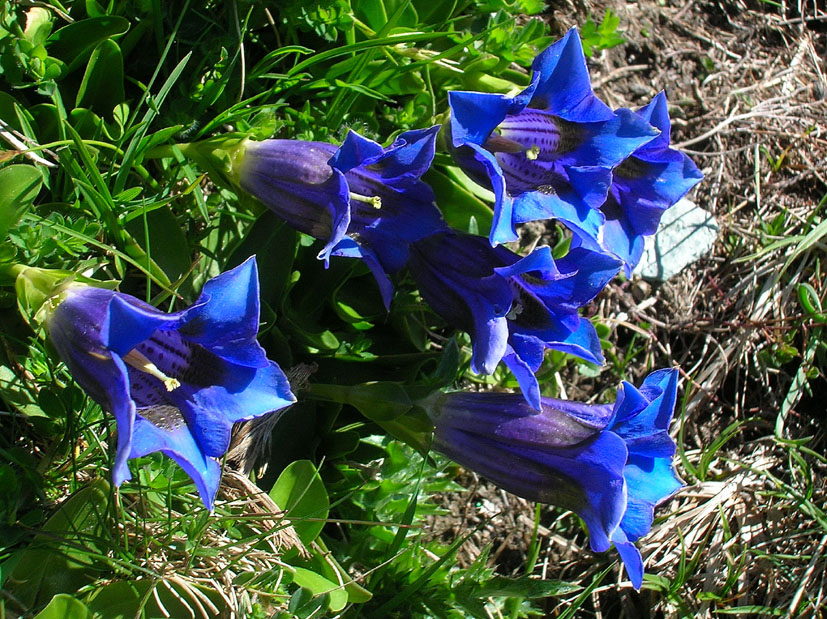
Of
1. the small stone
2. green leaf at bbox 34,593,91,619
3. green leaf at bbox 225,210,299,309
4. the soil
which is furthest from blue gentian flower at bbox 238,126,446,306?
the small stone

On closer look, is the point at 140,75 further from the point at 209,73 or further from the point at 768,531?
the point at 768,531

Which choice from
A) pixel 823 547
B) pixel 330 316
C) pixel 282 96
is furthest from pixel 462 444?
pixel 823 547

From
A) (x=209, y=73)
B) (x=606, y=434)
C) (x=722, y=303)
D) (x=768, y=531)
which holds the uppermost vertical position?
(x=209, y=73)

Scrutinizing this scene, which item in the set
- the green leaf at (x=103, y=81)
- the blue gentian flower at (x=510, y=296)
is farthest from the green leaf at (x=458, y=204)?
the green leaf at (x=103, y=81)

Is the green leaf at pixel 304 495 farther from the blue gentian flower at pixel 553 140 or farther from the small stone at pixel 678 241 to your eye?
the small stone at pixel 678 241

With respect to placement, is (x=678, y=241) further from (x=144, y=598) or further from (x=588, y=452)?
(x=144, y=598)

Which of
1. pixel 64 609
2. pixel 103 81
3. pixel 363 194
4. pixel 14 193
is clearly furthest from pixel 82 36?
pixel 64 609
